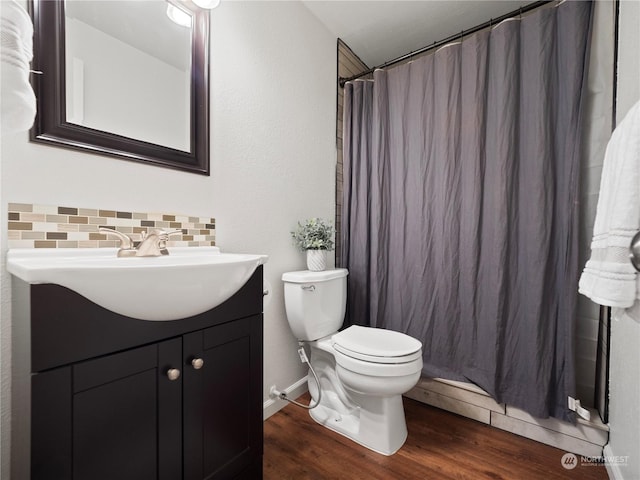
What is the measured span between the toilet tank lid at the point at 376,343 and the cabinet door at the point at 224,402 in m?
0.51

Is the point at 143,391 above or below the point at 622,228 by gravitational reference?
below

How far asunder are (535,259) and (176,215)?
1644mm

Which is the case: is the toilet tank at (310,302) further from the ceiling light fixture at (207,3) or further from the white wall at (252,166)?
the ceiling light fixture at (207,3)

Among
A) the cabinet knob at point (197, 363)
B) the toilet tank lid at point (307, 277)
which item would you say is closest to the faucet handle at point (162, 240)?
the cabinet knob at point (197, 363)

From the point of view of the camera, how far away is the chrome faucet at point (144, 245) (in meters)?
0.93

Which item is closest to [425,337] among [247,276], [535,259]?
[535,259]

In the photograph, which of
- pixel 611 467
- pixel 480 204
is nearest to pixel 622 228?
pixel 480 204

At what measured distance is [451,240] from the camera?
1650mm

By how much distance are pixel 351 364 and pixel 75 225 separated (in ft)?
3.79

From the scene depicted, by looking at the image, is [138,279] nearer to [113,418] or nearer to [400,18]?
[113,418]

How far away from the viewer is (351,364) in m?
1.30

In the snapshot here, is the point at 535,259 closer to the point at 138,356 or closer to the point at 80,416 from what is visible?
the point at 138,356

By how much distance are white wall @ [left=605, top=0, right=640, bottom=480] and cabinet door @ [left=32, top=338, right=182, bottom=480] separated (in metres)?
1.42

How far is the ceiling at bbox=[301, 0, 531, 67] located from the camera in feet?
5.62
